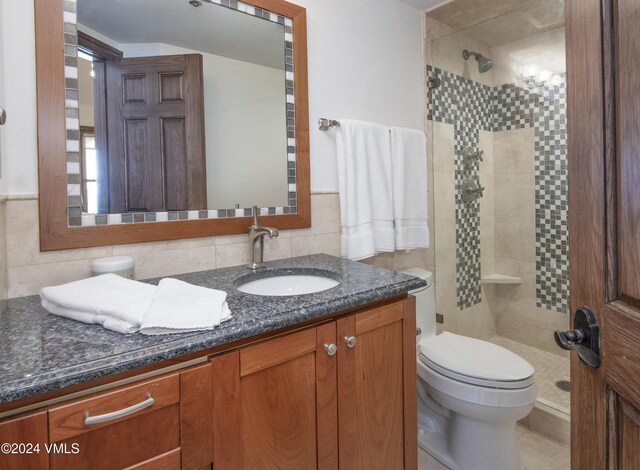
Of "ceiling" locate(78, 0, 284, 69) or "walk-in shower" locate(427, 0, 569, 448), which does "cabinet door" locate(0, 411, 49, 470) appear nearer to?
"ceiling" locate(78, 0, 284, 69)

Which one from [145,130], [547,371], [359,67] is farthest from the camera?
[547,371]

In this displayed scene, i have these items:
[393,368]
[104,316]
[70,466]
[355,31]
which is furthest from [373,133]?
[70,466]

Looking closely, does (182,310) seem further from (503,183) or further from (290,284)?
(503,183)

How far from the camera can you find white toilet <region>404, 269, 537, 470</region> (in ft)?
4.53

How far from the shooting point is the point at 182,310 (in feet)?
2.76

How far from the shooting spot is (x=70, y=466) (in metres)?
0.65

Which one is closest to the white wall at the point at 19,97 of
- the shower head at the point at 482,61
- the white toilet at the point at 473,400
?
the white toilet at the point at 473,400

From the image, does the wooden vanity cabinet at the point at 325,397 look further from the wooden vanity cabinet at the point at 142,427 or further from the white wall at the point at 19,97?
the white wall at the point at 19,97

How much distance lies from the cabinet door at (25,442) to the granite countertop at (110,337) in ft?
0.18

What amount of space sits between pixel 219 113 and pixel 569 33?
1.13 meters

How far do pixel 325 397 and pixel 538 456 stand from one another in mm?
1310

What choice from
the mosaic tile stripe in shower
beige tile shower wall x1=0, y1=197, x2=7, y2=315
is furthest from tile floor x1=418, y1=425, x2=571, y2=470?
beige tile shower wall x1=0, y1=197, x2=7, y2=315

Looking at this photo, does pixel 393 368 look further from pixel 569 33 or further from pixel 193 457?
pixel 569 33

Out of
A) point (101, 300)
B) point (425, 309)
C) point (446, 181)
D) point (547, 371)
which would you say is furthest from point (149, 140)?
point (547, 371)
